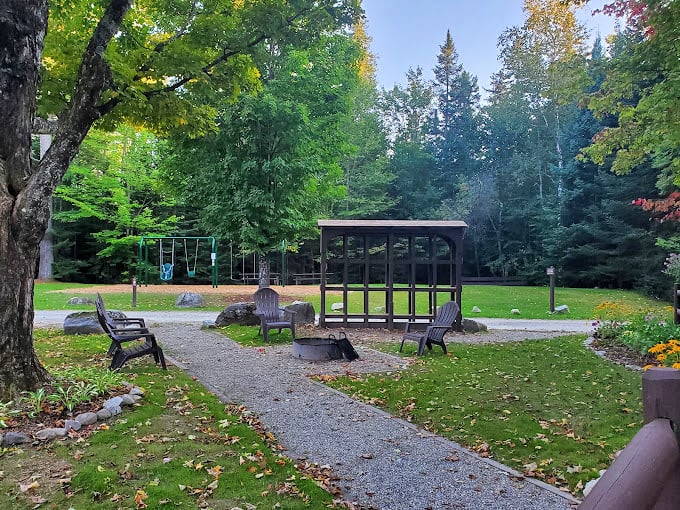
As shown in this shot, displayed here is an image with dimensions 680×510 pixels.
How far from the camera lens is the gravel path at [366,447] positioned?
310 cm

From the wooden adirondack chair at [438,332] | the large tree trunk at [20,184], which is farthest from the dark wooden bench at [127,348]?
the wooden adirondack chair at [438,332]

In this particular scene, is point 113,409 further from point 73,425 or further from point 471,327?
point 471,327

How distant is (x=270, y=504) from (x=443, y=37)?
120ft

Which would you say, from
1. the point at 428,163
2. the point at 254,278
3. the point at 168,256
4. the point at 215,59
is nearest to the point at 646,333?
the point at 215,59

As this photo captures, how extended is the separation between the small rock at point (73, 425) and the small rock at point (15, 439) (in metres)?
0.28

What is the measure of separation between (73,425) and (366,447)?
2383mm

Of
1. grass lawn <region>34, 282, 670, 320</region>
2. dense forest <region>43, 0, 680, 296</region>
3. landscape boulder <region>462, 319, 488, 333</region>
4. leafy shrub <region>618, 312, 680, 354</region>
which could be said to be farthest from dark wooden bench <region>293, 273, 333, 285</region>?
leafy shrub <region>618, 312, 680, 354</region>

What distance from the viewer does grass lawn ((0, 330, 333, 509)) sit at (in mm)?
3008

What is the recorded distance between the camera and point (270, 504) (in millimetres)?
2975

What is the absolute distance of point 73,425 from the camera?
4.14 m

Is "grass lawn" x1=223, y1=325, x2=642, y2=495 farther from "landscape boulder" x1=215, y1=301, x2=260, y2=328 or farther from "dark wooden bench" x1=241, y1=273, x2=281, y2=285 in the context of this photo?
"dark wooden bench" x1=241, y1=273, x2=281, y2=285

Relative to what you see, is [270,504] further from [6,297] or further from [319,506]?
[6,297]

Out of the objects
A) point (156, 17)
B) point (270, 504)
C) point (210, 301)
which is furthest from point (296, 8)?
point (210, 301)

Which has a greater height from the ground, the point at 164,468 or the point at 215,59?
the point at 215,59
